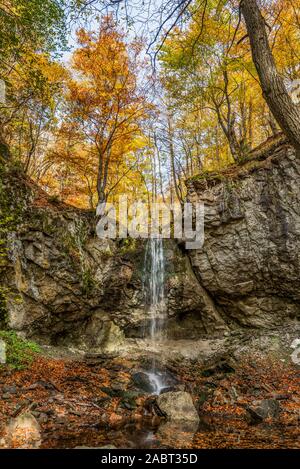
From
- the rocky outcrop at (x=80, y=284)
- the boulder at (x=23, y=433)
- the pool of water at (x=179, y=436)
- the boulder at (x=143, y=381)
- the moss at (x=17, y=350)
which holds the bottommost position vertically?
the boulder at (x=143, y=381)

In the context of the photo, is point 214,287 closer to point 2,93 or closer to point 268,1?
point 2,93

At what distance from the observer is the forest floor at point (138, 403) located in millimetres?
5246

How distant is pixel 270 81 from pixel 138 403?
289 inches

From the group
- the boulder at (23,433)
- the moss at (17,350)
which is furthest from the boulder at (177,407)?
the moss at (17,350)

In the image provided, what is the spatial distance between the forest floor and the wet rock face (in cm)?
230

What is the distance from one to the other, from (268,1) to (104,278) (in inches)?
487

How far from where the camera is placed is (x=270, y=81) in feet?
11.7

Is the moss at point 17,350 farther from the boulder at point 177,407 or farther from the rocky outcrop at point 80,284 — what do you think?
the boulder at point 177,407

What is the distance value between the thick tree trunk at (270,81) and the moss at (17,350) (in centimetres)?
763

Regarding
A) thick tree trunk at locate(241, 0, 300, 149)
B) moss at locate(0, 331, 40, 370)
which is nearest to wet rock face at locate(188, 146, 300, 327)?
moss at locate(0, 331, 40, 370)

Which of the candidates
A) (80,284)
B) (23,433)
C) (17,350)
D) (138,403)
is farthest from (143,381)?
(23,433)

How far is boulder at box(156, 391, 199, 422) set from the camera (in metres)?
6.70

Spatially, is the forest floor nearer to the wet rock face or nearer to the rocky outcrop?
the rocky outcrop
